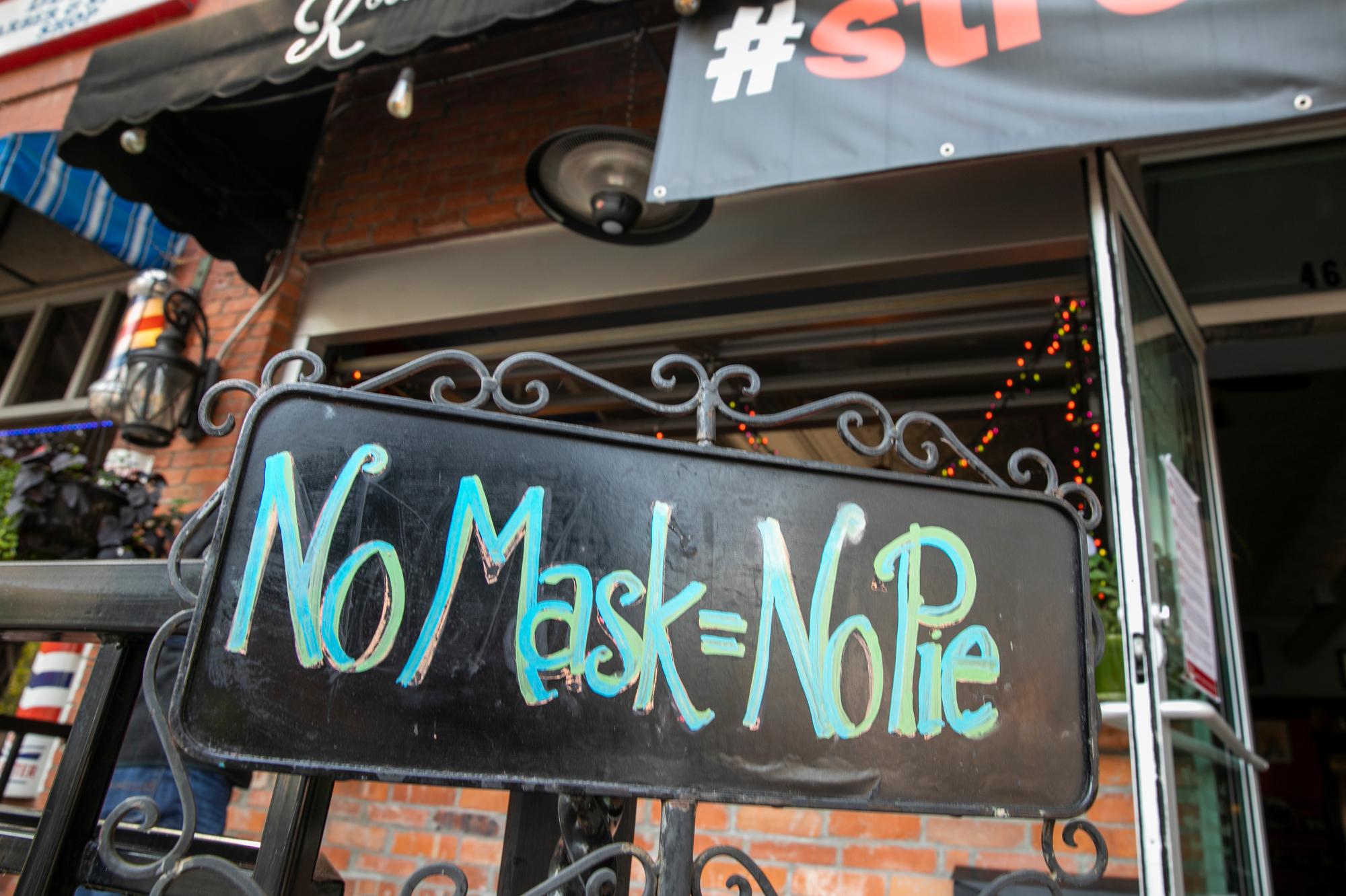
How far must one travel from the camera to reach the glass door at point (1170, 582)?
5.58ft

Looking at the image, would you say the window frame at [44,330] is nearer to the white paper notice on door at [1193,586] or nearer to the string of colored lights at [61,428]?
the string of colored lights at [61,428]

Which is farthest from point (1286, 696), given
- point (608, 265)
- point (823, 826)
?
point (608, 265)

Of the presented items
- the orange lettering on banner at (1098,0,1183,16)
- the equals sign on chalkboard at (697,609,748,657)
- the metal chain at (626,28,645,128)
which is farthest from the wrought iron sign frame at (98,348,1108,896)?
the metal chain at (626,28,645,128)

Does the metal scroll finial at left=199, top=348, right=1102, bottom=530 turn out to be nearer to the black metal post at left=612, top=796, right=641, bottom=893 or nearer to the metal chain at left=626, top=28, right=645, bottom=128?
the black metal post at left=612, top=796, right=641, bottom=893

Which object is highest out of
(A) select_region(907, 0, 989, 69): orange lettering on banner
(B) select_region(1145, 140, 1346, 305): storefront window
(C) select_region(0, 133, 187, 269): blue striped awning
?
(C) select_region(0, 133, 187, 269): blue striped awning

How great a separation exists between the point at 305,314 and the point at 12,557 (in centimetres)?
142

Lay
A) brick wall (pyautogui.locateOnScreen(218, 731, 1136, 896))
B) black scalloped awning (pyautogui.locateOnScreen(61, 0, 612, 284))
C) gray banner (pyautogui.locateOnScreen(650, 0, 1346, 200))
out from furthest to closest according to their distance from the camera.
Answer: black scalloped awning (pyautogui.locateOnScreen(61, 0, 612, 284)) < brick wall (pyautogui.locateOnScreen(218, 731, 1136, 896)) < gray banner (pyautogui.locateOnScreen(650, 0, 1346, 200))

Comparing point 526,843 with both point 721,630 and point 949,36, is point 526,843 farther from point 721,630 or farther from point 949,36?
point 949,36

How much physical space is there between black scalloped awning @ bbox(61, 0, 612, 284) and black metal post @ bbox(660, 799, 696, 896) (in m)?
2.13

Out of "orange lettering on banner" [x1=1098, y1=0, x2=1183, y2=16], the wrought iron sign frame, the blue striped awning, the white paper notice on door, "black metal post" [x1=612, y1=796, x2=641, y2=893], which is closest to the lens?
the wrought iron sign frame

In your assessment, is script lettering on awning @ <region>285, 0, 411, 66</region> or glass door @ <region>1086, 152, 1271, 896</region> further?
script lettering on awning @ <region>285, 0, 411, 66</region>

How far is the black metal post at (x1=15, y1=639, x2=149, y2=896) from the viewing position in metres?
0.84

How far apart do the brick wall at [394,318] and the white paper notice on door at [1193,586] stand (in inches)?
13.0

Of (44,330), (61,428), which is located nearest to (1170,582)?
(61,428)
